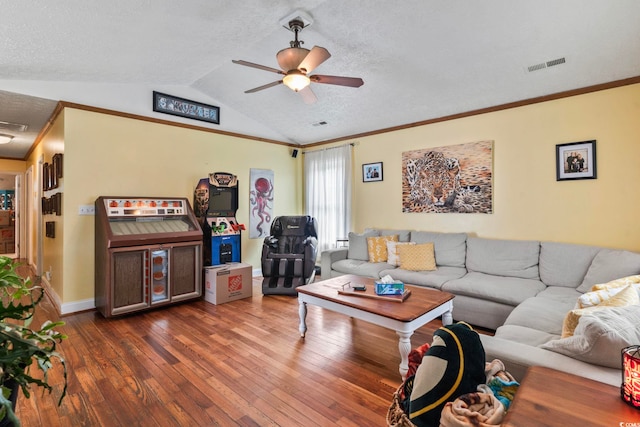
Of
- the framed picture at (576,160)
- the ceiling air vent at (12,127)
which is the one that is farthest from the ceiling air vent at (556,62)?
the ceiling air vent at (12,127)

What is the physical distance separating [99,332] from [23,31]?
2.64m

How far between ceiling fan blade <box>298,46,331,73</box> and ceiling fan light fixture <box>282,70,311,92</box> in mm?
51

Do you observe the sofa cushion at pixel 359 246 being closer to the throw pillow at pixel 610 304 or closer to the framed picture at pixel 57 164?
the throw pillow at pixel 610 304

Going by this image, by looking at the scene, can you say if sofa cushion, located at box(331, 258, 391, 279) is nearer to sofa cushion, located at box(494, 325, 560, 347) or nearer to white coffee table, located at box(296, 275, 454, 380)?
white coffee table, located at box(296, 275, 454, 380)

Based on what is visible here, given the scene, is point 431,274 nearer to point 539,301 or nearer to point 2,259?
point 539,301

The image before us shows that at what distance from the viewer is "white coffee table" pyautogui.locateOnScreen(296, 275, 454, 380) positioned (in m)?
2.23

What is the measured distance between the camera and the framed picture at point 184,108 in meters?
4.25

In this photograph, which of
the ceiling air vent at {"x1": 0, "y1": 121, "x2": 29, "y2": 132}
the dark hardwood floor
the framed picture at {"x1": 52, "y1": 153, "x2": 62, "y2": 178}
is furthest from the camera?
the ceiling air vent at {"x1": 0, "y1": 121, "x2": 29, "y2": 132}

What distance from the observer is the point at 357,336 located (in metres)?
3.00

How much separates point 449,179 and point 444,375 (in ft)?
11.5

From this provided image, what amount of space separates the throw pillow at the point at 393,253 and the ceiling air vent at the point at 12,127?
5.39m

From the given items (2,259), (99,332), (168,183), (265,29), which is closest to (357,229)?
(168,183)

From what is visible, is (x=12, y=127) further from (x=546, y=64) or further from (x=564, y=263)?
(x=564, y=263)

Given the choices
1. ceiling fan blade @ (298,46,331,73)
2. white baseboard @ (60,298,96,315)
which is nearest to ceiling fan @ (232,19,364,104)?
ceiling fan blade @ (298,46,331,73)
